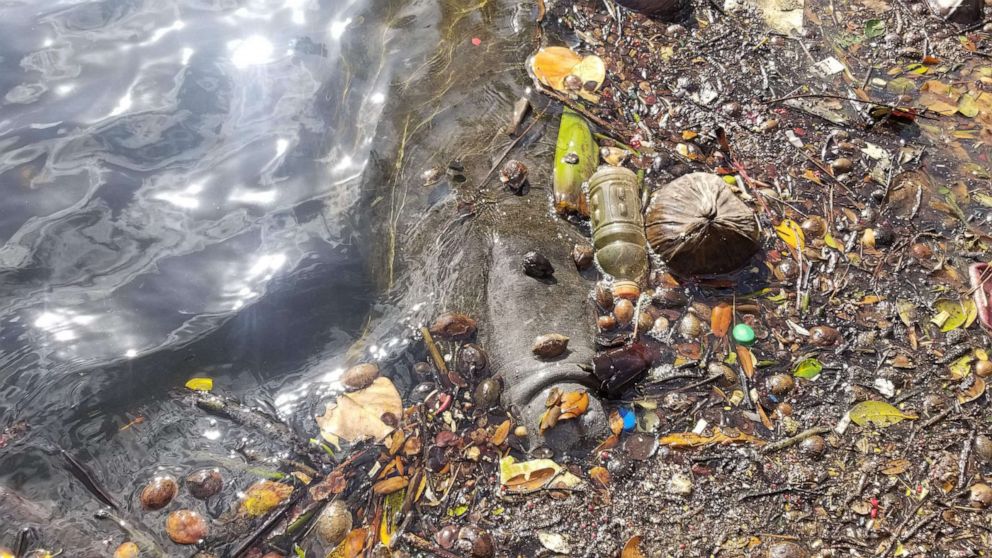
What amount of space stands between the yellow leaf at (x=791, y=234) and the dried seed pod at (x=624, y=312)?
1379 millimetres

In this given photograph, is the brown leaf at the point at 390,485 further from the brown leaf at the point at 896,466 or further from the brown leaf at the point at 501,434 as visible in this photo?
the brown leaf at the point at 896,466

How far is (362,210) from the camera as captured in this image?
423 centimetres

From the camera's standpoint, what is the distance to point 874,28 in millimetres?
5367

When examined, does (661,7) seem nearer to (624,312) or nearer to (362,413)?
(624,312)

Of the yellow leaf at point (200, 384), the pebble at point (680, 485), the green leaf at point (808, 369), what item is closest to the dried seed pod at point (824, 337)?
the green leaf at point (808, 369)

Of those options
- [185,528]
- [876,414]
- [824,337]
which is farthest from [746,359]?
[185,528]

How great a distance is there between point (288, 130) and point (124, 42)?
182cm

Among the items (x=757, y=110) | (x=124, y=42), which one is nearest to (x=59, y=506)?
(x=124, y=42)

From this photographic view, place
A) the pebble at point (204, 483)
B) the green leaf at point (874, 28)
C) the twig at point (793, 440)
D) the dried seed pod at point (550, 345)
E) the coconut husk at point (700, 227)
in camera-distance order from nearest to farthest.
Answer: the pebble at point (204, 483) < the twig at point (793, 440) < the dried seed pod at point (550, 345) < the coconut husk at point (700, 227) < the green leaf at point (874, 28)

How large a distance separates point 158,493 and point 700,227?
3.57 m

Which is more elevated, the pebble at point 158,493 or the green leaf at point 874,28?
the green leaf at point 874,28

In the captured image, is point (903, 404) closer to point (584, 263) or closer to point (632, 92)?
point (584, 263)

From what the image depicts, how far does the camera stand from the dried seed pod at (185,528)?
3035 mm

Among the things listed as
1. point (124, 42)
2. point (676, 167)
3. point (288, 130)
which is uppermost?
point (124, 42)
